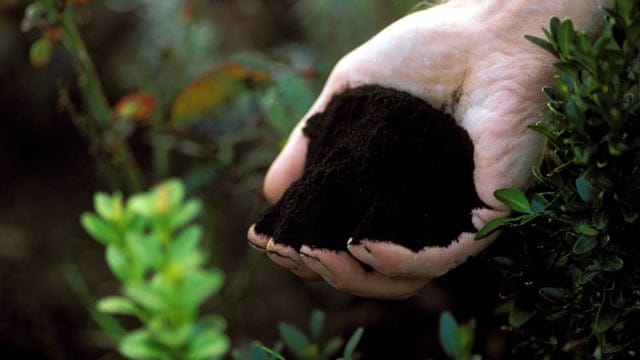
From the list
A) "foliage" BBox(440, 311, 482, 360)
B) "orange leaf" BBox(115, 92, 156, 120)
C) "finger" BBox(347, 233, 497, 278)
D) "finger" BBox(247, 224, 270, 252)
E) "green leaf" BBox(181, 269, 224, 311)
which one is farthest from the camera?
"orange leaf" BBox(115, 92, 156, 120)

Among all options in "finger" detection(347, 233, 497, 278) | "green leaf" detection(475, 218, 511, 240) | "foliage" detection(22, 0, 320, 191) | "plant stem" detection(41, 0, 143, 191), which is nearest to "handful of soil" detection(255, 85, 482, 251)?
"finger" detection(347, 233, 497, 278)

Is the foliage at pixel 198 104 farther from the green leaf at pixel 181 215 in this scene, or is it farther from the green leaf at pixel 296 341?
the green leaf at pixel 181 215

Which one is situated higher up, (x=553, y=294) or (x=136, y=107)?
(x=136, y=107)

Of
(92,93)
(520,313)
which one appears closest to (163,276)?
(520,313)

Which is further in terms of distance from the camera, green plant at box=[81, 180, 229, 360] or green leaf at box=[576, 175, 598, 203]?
green leaf at box=[576, 175, 598, 203]

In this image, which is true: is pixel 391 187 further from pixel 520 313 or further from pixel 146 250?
pixel 146 250

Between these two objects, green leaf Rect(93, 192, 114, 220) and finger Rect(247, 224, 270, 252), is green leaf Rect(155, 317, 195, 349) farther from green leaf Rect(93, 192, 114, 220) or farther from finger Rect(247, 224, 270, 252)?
finger Rect(247, 224, 270, 252)

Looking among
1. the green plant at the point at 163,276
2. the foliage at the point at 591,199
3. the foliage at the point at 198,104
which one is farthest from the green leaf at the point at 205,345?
the foliage at the point at 198,104

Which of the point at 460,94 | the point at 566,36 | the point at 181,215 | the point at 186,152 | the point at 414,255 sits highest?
the point at 181,215
